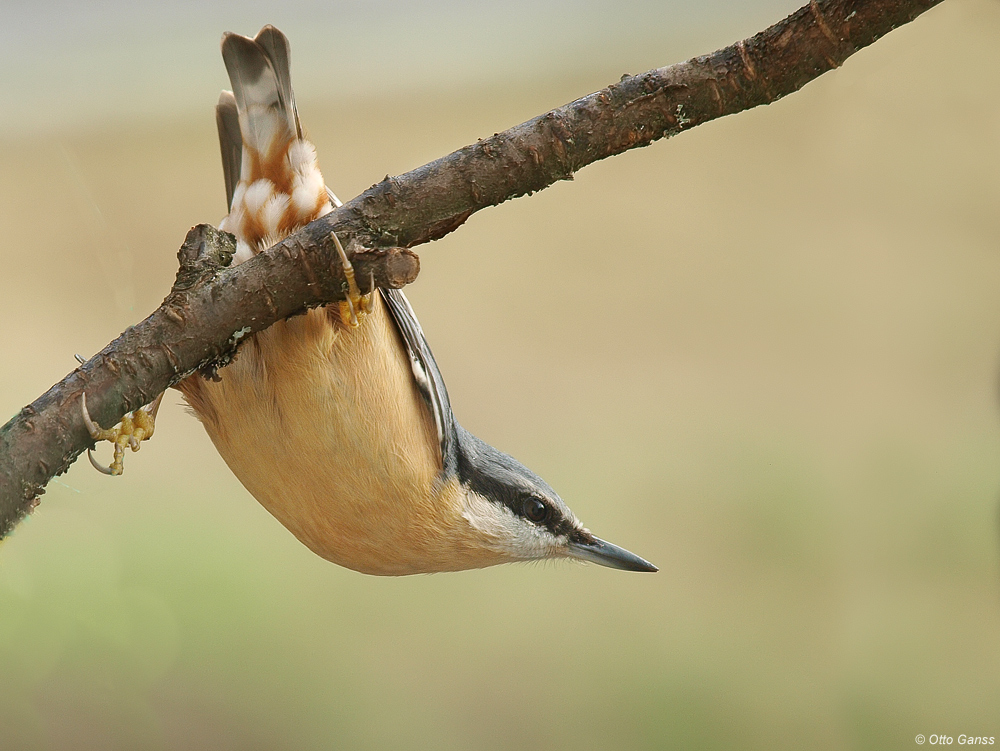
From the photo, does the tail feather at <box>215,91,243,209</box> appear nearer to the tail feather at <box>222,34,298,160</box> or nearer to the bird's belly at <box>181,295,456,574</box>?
the tail feather at <box>222,34,298,160</box>

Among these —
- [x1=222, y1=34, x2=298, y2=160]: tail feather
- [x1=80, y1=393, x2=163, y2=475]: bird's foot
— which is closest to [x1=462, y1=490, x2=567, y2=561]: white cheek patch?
[x1=80, y1=393, x2=163, y2=475]: bird's foot

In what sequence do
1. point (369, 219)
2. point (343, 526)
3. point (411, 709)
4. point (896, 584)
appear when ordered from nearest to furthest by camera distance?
point (369, 219), point (343, 526), point (411, 709), point (896, 584)

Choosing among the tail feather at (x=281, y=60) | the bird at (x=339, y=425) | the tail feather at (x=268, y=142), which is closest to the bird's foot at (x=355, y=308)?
the bird at (x=339, y=425)

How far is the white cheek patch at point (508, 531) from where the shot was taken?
2.98 feet

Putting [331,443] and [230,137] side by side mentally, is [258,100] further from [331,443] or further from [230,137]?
[331,443]

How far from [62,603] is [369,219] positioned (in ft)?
3.64

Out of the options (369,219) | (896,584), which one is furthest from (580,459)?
(369,219)

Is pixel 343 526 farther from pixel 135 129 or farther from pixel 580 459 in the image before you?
pixel 135 129

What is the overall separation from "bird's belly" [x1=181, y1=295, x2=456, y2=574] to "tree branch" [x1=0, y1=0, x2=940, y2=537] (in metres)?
0.16

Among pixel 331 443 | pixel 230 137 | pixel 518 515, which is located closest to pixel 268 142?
pixel 230 137

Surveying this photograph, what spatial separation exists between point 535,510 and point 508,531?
0.18ft

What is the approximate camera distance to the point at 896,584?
5.87 ft

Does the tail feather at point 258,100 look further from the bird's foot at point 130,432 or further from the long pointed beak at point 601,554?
the long pointed beak at point 601,554

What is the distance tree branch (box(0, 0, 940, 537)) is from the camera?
2.14ft
